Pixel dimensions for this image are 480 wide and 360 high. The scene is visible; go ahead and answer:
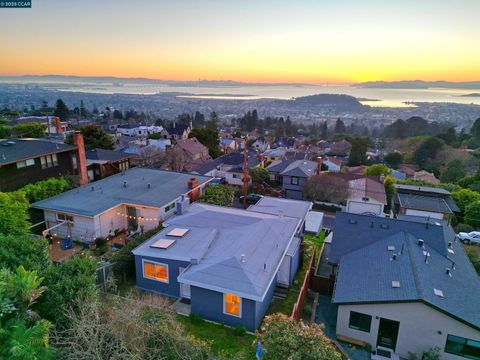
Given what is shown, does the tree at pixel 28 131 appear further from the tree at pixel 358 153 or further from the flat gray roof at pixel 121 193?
the tree at pixel 358 153

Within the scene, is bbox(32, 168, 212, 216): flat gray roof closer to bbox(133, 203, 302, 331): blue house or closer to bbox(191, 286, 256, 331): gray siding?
bbox(133, 203, 302, 331): blue house

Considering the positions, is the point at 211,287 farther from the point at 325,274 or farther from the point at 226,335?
the point at 325,274

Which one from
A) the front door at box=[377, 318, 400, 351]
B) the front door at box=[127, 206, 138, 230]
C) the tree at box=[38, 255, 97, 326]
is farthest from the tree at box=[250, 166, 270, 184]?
the tree at box=[38, 255, 97, 326]

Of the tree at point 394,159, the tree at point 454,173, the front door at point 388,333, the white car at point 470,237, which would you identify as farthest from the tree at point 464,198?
the tree at point 394,159

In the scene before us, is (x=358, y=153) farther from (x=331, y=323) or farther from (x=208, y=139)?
(x=331, y=323)

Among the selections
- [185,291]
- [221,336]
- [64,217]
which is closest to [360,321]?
[221,336]

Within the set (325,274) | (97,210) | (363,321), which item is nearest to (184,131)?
(97,210)
